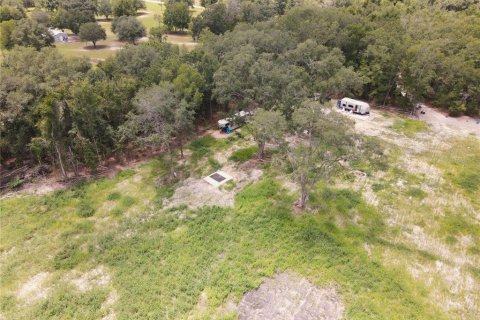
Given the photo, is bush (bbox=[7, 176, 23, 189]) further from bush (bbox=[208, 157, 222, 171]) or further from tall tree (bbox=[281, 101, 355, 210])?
tall tree (bbox=[281, 101, 355, 210])

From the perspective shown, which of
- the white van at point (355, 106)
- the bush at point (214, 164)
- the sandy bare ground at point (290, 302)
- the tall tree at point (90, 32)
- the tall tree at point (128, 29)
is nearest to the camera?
the sandy bare ground at point (290, 302)

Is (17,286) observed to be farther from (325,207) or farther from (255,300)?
(325,207)

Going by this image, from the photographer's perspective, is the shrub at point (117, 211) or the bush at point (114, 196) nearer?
the shrub at point (117, 211)

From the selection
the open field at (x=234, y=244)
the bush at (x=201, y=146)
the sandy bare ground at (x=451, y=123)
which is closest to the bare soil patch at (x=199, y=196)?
the open field at (x=234, y=244)

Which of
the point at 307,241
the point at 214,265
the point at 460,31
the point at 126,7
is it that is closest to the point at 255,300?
the point at 214,265

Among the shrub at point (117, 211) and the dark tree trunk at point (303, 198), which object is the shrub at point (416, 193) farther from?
the shrub at point (117, 211)

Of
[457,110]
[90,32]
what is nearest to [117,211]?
[457,110]

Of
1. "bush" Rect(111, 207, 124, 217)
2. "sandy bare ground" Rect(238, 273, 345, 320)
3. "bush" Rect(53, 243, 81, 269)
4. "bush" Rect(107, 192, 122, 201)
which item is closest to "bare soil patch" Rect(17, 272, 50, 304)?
"bush" Rect(53, 243, 81, 269)
